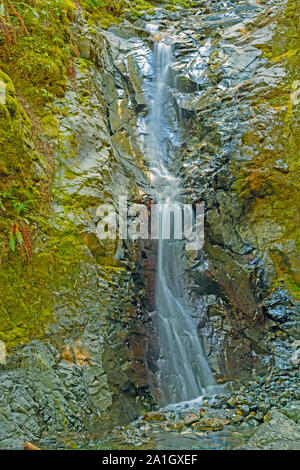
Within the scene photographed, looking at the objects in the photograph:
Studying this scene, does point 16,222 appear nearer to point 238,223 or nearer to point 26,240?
point 26,240

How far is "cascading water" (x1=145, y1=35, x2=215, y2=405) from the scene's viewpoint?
522 centimetres

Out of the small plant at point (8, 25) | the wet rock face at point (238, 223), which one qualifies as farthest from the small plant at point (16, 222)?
the wet rock face at point (238, 223)

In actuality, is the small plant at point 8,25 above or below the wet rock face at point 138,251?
above

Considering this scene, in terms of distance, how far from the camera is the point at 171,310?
5.88m

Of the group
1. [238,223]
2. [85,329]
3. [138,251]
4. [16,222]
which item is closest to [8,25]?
[16,222]

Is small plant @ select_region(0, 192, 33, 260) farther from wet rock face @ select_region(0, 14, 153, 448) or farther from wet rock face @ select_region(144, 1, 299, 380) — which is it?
wet rock face @ select_region(144, 1, 299, 380)

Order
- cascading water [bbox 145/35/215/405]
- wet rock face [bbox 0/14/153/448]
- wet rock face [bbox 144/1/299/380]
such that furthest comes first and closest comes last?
wet rock face [bbox 144/1/299/380] → cascading water [bbox 145/35/215/405] → wet rock face [bbox 0/14/153/448]

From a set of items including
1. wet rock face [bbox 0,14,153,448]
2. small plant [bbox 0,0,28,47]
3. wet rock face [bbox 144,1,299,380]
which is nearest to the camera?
wet rock face [bbox 0,14,153,448]

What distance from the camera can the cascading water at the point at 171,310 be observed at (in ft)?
17.1

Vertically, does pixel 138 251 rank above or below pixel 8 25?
below

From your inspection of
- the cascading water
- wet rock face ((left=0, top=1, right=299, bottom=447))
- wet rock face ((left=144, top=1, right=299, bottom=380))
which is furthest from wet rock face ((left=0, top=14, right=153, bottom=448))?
wet rock face ((left=144, top=1, right=299, bottom=380))

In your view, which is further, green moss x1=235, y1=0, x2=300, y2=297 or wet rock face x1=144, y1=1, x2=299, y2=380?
green moss x1=235, y1=0, x2=300, y2=297

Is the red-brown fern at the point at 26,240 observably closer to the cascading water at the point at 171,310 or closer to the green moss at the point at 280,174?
the cascading water at the point at 171,310

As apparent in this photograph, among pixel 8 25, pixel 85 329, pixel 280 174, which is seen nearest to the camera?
pixel 85 329
